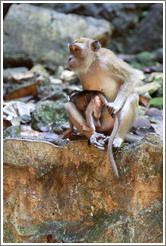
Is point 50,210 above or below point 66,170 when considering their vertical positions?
below

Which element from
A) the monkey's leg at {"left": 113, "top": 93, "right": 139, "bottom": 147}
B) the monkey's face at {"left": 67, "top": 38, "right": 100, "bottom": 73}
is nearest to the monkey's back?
the monkey's face at {"left": 67, "top": 38, "right": 100, "bottom": 73}

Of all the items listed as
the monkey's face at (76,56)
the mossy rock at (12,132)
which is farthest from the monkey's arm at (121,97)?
the mossy rock at (12,132)

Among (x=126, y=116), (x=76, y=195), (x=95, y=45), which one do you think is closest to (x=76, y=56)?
(x=95, y=45)

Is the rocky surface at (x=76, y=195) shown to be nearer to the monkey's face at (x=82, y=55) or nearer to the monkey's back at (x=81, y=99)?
the monkey's back at (x=81, y=99)

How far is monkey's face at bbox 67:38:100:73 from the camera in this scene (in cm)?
370

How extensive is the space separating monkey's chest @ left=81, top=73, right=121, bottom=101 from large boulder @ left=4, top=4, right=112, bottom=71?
5.99 meters

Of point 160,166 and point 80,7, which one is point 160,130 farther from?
point 80,7

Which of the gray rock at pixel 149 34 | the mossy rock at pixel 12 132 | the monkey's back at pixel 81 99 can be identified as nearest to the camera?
the monkey's back at pixel 81 99

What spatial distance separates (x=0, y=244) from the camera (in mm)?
3377

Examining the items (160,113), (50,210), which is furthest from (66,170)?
(160,113)

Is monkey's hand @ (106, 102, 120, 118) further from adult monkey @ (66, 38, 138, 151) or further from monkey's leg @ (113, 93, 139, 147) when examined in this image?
monkey's leg @ (113, 93, 139, 147)

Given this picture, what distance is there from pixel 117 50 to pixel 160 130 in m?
9.07

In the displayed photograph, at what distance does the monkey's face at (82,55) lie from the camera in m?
3.70

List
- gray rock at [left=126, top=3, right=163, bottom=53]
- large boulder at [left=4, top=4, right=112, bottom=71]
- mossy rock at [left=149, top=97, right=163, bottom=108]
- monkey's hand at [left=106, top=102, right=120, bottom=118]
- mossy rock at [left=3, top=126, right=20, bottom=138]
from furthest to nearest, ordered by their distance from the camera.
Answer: gray rock at [left=126, top=3, right=163, bottom=53] → large boulder at [left=4, top=4, right=112, bottom=71] → mossy rock at [left=149, top=97, right=163, bottom=108] → mossy rock at [left=3, top=126, right=20, bottom=138] → monkey's hand at [left=106, top=102, right=120, bottom=118]
